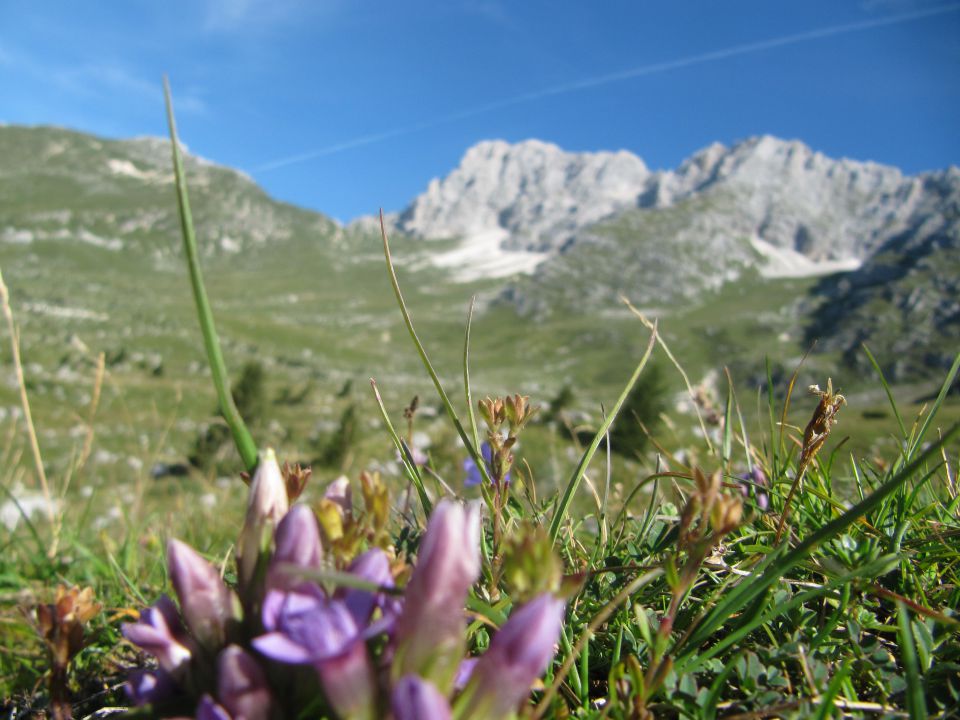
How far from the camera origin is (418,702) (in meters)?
0.78

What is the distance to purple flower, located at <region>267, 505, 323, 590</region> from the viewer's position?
1.00 meters

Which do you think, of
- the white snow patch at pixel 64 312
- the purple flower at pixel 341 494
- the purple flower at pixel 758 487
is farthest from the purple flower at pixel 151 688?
the white snow patch at pixel 64 312

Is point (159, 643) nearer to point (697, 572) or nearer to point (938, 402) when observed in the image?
point (697, 572)

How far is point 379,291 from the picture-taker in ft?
621

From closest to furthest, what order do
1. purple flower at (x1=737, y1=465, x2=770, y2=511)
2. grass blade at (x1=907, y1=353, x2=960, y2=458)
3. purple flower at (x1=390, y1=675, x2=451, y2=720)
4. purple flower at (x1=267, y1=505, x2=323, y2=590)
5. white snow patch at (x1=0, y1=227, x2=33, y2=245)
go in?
purple flower at (x1=390, y1=675, x2=451, y2=720), purple flower at (x1=267, y1=505, x2=323, y2=590), grass blade at (x1=907, y1=353, x2=960, y2=458), purple flower at (x1=737, y1=465, x2=770, y2=511), white snow patch at (x1=0, y1=227, x2=33, y2=245)

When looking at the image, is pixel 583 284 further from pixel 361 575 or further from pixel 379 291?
pixel 361 575

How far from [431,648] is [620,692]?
1.84 feet

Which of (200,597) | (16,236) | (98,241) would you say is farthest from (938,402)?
(98,241)

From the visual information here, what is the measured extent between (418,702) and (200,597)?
1.52ft

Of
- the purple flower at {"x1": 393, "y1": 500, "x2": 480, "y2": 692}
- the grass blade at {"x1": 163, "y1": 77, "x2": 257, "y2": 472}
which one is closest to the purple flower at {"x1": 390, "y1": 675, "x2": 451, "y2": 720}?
the purple flower at {"x1": 393, "y1": 500, "x2": 480, "y2": 692}

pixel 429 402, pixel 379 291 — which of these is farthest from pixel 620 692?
pixel 379 291

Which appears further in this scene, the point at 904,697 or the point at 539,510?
the point at 539,510

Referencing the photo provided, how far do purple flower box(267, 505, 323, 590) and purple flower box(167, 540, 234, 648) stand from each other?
0.11 metres

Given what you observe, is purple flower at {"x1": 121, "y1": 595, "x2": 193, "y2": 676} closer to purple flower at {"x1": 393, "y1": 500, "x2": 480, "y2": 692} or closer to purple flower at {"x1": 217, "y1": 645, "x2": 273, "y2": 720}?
purple flower at {"x1": 217, "y1": 645, "x2": 273, "y2": 720}
